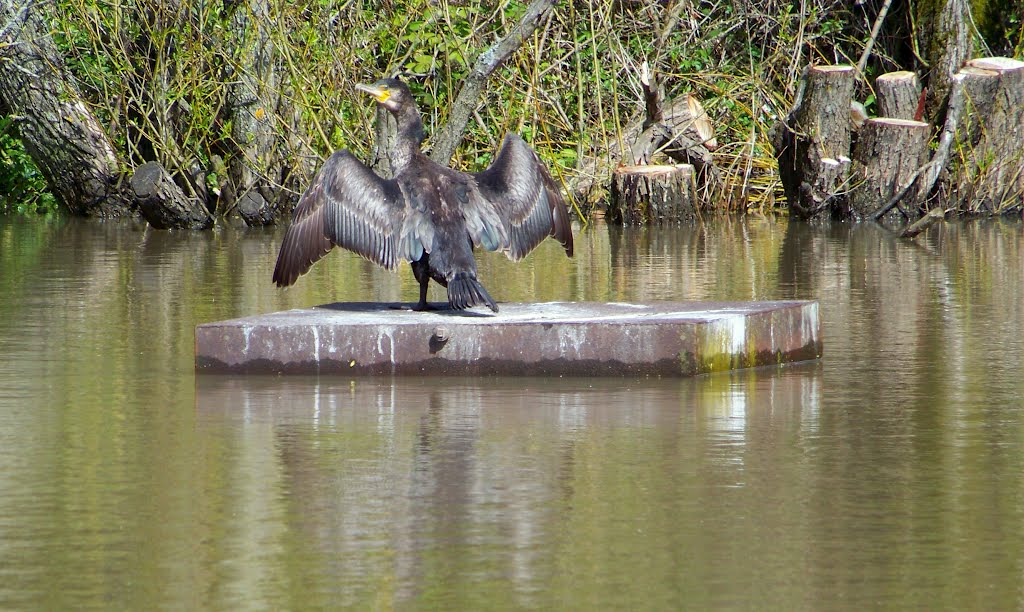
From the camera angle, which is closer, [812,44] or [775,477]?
→ [775,477]

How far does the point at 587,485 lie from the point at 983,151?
1328 cm

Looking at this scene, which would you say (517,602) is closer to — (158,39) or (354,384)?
(354,384)

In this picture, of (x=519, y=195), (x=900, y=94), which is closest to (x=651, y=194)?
(x=900, y=94)

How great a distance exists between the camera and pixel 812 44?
1945 cm

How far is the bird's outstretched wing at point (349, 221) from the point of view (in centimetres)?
755

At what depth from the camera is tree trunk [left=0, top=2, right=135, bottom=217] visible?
55.7ft

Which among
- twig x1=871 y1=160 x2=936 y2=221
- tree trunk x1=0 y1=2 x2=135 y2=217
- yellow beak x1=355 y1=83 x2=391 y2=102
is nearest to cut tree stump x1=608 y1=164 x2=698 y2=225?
twig x1=871 y1=160 x2=936 y2=221

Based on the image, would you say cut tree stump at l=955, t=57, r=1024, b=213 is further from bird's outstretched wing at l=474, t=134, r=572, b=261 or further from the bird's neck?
the bird's neck

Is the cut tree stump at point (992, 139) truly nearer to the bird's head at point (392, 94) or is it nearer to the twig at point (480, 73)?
the twig at point (480, 73)

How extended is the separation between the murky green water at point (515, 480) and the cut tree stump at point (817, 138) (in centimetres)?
801

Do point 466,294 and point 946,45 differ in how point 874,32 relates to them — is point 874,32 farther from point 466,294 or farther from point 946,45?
point 466,294

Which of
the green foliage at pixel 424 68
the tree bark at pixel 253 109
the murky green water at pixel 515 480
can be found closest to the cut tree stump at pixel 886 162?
the green foliage at pixel 424 68

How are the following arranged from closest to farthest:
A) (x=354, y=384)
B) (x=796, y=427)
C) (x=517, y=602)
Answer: (x=517, y=602) < (x=796, y=427) < (x=354, y=384)

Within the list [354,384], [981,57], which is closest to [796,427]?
[354,384]
